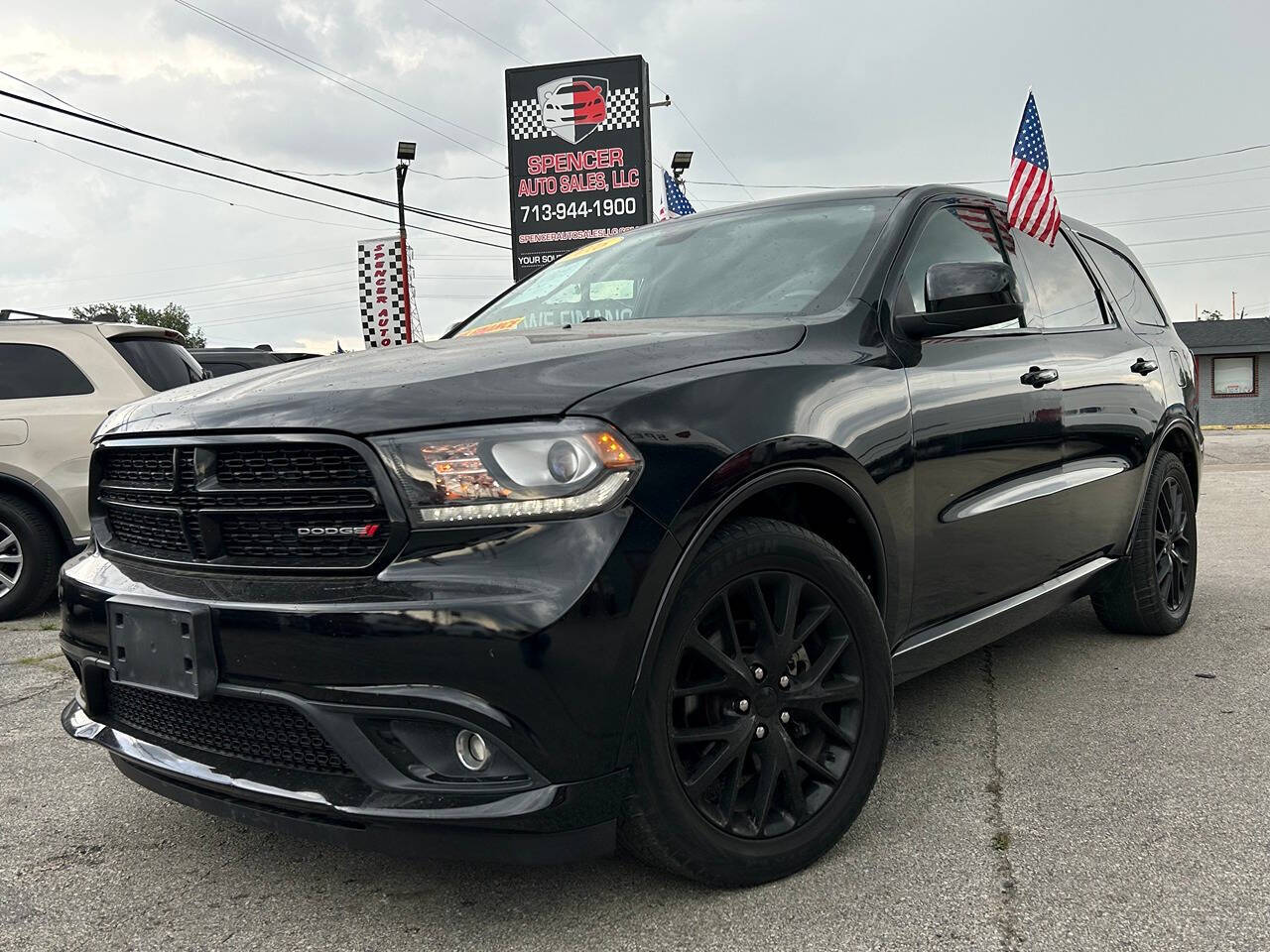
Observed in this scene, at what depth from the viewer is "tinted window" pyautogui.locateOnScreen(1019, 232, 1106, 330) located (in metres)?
3.88

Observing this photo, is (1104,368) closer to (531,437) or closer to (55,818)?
(531,437)

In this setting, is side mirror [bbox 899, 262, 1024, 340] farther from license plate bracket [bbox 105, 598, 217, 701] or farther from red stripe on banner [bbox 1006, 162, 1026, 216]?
license plate bracket [bbox 105, 598, 217, 701]

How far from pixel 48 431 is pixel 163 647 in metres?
4.37

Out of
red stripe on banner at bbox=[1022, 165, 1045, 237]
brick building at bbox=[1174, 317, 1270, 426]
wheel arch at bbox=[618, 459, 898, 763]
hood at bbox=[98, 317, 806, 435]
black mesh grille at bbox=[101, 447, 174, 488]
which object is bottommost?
brick building at bbox=[1174, 317, 1270, 426]

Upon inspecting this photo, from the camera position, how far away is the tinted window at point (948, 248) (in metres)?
3.09

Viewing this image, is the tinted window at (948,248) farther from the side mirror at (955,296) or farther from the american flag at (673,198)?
the american flag at (673,198)

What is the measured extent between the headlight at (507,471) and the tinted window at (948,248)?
1.28 m

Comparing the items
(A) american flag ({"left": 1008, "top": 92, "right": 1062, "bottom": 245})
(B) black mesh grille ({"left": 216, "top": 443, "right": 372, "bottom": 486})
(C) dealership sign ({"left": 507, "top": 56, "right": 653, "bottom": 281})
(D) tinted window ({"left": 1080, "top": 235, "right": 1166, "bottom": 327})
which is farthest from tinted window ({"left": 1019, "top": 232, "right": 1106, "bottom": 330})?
(C) dealership sign ({"left": 507, "top": 56, "right": 653, "bottom": 281})

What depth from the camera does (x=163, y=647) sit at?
2223 millimetres

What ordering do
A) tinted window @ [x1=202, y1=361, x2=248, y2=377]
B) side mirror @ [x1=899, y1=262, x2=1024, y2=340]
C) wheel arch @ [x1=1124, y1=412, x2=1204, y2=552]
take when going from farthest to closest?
tinted window @ [x1=202, y1=361, x2=248, y2=377], wheel arch @ [x1=1124, y1=412, x2=1204, y2=552], side mirror @ [x1=899, y1=262, x2=1024, y2=340]

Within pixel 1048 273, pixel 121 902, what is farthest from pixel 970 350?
pixel 121 902

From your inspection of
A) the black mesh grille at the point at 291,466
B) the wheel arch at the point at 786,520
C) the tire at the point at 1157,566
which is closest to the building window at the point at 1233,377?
the tire at the point at 1157,566

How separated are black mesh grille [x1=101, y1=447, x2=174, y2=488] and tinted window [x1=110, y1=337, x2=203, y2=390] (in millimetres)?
3855

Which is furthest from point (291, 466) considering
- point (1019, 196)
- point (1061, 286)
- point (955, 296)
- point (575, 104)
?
point (575, 104)
